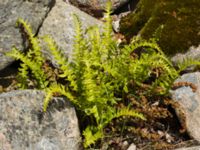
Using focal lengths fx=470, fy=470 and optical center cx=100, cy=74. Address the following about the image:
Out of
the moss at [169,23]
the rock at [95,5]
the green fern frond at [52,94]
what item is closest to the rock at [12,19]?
the green fern frond at [52,94]

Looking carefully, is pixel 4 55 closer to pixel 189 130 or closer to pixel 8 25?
pixel 8 25

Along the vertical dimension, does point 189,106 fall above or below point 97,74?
below

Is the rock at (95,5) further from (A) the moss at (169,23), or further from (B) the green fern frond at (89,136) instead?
(B) the green fern frond at (89,136)

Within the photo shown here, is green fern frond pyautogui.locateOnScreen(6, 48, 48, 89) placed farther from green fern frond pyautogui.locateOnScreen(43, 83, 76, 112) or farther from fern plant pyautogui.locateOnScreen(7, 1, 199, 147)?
green fern frond pyautogui.locateOnScreen(43, 83, 76, 112)

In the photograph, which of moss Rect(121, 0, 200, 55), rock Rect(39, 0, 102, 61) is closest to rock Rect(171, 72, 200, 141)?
moss Rect(121, 0, 200, 55)

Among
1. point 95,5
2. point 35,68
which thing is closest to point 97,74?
point 35,68

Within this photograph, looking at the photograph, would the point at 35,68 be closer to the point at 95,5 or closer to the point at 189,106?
the point at 189,106
